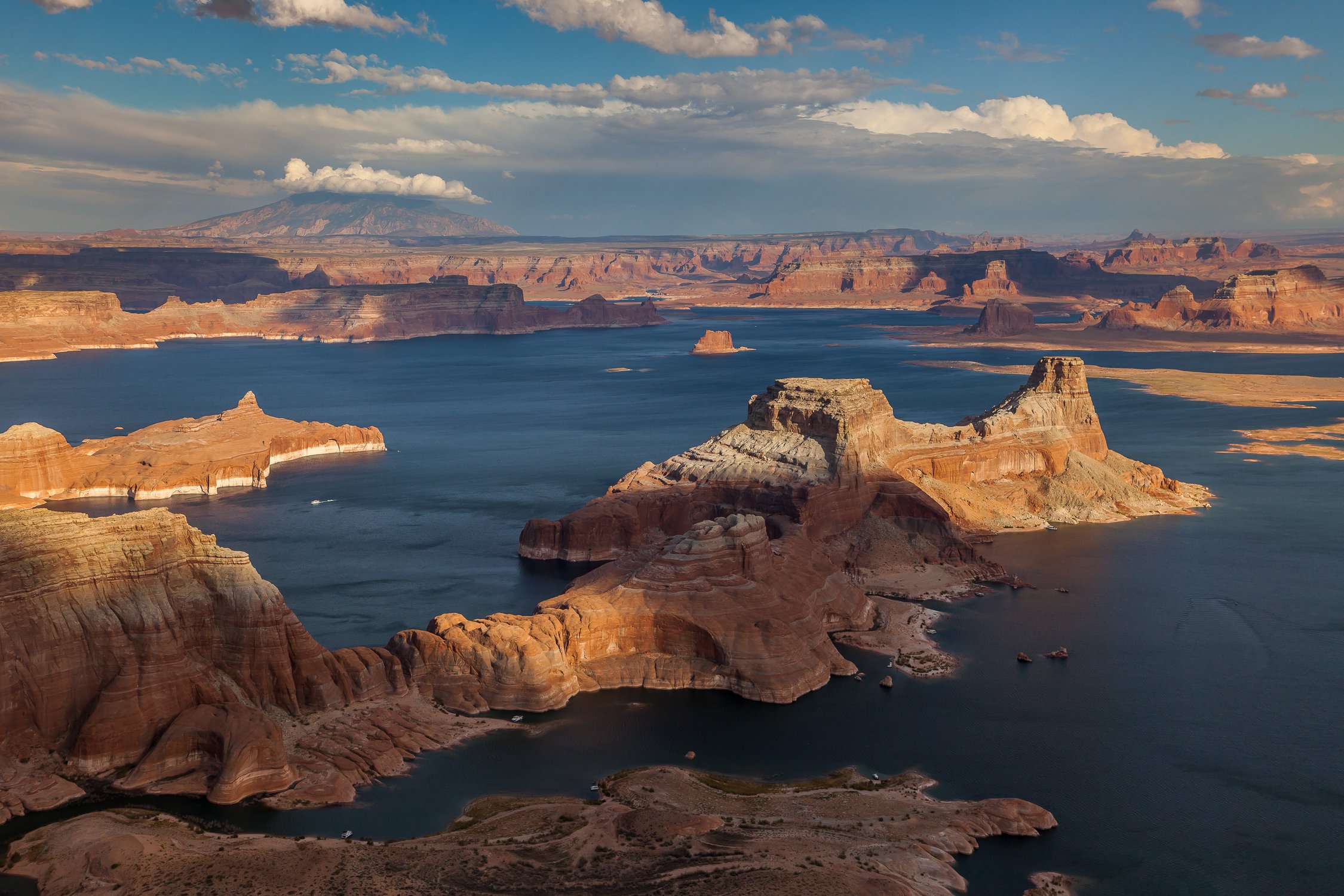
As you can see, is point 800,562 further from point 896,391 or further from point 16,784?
point 896,391

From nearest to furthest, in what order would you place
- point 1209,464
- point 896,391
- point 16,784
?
1. point 16,784
2. point 1209,464
3. point 896,391

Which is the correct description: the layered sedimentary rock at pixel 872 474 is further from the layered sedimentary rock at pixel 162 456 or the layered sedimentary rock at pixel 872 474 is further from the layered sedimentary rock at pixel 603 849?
the layered sedimentary rock at pixel 162 456

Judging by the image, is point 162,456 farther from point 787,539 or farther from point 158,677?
point 787,539

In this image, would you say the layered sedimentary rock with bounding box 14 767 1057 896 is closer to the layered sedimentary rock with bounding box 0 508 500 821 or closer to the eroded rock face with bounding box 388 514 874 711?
the layered sedimentary rock with bounding box 0 508 500 821

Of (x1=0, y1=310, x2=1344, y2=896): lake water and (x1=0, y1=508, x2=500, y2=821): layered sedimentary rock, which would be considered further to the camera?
(x1=0, y1=508, x2=500, y2=821): layered sedimentary rock

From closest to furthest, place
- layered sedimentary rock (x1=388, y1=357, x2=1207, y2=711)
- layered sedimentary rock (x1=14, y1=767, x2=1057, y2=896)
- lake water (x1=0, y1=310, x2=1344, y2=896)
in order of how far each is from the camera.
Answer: layered sedimentary rock (x1=14, y1=767, x2=1057, y2=896), lake water (x1=0, y1=310, x2=1344, y2=896), layered sedimentary rock (x1=388, y1=357, x2=1207, y2=711)

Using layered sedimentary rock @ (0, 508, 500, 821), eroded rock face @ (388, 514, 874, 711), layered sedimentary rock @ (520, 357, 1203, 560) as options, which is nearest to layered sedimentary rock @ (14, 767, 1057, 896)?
layered sedimentary rock @ (0, 508, 500, 821)

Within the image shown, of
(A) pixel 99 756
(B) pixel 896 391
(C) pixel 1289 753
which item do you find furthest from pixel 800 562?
(B) pixel 896 391
